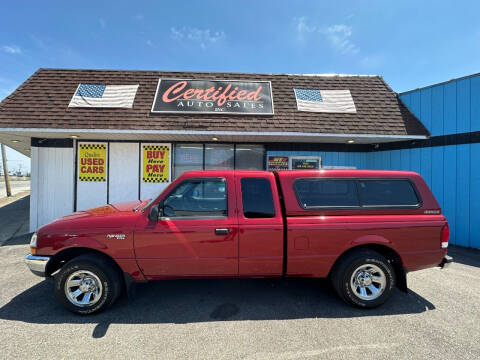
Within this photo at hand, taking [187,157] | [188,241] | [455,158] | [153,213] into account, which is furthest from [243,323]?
[455,158]

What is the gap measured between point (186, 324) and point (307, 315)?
63.8 inches

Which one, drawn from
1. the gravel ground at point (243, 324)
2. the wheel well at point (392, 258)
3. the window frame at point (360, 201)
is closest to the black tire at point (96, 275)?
the gravel ground at point (243, 324)

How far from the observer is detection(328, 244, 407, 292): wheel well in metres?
3.33

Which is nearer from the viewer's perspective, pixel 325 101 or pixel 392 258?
pixel 392 258

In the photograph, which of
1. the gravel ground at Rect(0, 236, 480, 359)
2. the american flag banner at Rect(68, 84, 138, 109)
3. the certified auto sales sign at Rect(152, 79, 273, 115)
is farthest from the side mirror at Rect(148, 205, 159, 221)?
the american flag banner at Rect(68, 84, 138, 109)

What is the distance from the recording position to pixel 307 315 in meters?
3.08

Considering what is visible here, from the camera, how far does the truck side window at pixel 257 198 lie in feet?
10.4

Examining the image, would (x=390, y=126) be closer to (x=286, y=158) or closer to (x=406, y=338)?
(x=286, y=158)

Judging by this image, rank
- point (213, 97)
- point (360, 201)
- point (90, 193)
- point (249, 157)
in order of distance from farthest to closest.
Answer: point (249, 157), point (90, 193), point (213, 97), point (360, 201)

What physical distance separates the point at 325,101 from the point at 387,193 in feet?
17.3

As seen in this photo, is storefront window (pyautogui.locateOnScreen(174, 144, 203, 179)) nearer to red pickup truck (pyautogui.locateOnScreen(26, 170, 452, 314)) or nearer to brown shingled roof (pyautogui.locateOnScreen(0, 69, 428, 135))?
brown shingled roof (pyautogui.locateOnScreen(0, 69, 428, 135))

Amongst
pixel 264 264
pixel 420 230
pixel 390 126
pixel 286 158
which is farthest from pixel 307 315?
pixel 390 126

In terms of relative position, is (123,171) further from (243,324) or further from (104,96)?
(243,324)

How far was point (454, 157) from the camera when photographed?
257 inches
